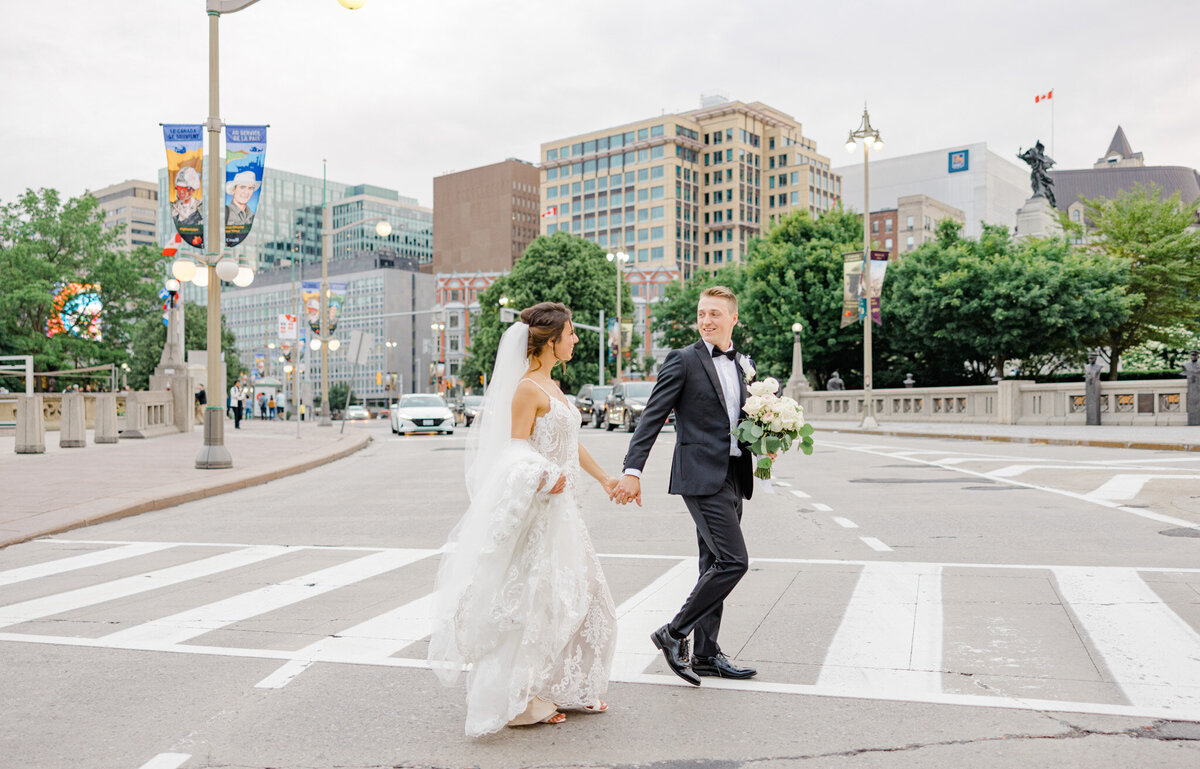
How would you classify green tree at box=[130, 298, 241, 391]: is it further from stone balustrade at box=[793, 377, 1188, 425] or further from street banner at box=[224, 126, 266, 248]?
street banner at box=[224, 126, 266, 248]

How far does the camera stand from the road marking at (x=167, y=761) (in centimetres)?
381

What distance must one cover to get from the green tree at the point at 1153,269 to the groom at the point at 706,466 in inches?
1745

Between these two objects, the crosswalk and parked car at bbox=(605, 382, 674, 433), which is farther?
parked car at bbox=(605, 382, 674, 433)

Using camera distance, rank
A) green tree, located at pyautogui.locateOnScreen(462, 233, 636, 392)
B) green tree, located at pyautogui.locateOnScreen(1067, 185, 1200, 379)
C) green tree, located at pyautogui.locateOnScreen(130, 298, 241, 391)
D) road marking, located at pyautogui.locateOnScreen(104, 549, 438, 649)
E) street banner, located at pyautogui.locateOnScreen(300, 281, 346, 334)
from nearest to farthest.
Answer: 1. road marking, located at pyautogui.locateOnScreen(104, 549, 438, 649)
2. street banner, located at pyautogui.locateOnScreen(300, 281, 346, 334)
3. green tree, located at pyautogui.locateOnScreen(1067, 185, 1200, 379)
4. green tree, located at pyautogui.locateOnScreen(462, 233, 636, 392)
5. green tree, located at pyautogui.locateOnScreen(130, 298, 241, 391)

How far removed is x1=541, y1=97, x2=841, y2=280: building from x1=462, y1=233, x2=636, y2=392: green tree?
6214 centimetres

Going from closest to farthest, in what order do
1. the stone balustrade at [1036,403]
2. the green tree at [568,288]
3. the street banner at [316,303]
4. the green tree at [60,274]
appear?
the stone balustrade at [1036,403] → the street banner at [316,303] → the green tree at [60,274] → the green tree at [568,288]

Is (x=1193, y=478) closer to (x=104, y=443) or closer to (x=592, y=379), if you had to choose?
(x=104, y=443)

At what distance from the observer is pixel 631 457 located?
4.88 meters

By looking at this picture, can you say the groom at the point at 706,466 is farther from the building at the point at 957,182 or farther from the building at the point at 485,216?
the building at the point at 485,216

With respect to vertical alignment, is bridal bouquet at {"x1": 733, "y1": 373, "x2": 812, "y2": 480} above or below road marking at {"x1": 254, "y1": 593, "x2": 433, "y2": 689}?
above

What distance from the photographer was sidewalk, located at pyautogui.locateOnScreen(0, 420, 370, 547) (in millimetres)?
11688

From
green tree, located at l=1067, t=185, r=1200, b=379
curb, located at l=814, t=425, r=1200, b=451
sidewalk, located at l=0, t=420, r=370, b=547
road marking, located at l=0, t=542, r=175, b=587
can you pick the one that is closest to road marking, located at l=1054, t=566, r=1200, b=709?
road marking, located at l=0, t=542, r=175, b=587

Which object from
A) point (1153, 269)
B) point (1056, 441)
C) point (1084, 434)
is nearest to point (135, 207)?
point (1153, 269)

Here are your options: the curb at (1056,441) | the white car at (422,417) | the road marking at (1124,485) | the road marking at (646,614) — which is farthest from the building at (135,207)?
the road marking at (646,614)
